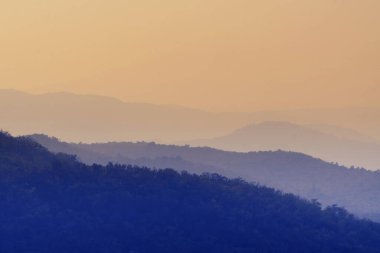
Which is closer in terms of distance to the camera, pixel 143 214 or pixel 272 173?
pixel 143 214

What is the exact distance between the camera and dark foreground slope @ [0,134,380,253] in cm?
8556

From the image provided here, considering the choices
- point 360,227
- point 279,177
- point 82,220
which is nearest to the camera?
point 82,220

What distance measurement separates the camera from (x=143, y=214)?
95062 mm

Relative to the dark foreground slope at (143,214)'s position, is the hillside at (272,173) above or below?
above

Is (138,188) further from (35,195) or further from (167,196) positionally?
(35,195)

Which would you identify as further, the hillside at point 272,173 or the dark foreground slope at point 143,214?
the hillside at point 272,173

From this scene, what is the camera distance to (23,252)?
3108 inches

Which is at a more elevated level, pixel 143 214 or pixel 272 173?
pixel 272 173

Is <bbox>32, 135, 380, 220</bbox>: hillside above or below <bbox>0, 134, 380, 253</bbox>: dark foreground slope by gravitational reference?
above

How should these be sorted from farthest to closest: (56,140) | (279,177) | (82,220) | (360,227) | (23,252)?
(279,177)
(56,140)
(360,227)
(82,220)
(23,252)

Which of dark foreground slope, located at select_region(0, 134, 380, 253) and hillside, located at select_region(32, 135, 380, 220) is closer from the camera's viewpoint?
dark foreground slope, located at select_region(0, 134, 380, 253)

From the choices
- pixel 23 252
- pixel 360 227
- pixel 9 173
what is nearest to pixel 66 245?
pixel 23 252

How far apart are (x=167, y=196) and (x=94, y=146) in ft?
291

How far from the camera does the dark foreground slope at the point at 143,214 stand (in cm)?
8556
